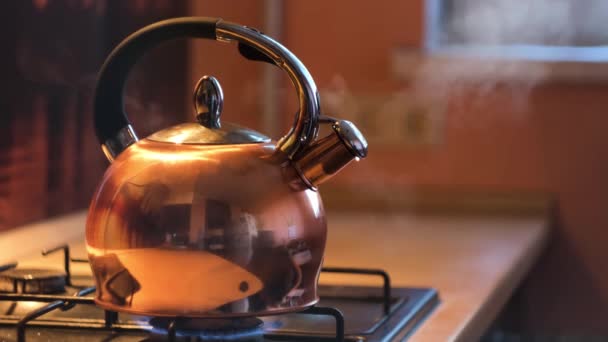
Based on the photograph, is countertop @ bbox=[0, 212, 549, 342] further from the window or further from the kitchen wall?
the window

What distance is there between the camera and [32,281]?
3.14 feet

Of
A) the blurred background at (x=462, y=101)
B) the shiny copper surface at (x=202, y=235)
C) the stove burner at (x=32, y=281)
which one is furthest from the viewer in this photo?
the blurred background at (x=462, y=101)

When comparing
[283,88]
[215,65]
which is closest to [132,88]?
[215,65]

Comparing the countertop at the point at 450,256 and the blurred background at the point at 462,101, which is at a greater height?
the blurred background at the point at 462,101

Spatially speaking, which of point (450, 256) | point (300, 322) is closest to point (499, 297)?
point (450, 256)

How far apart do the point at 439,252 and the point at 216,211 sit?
0.73 meters

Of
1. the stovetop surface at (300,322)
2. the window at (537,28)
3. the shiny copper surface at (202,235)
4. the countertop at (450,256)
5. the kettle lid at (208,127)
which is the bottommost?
the countertop at (450,256)

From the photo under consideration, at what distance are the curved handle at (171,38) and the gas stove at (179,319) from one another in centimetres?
14

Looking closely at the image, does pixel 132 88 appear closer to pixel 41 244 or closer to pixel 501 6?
pixel 41 244

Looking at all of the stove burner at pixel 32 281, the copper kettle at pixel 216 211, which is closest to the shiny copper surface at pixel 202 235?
the copper kettle at pixel 216 211

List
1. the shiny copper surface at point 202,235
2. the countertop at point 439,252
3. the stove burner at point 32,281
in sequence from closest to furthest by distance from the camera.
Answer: the shiny copper surface at point 202,235
the stove burner at point 32,281
the countertop at point 439,252

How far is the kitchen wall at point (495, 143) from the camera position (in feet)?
6.03

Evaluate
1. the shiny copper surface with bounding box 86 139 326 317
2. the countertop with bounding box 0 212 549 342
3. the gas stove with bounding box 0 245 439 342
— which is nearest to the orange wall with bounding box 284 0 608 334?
the countertop with bounding box 0 212 549 342

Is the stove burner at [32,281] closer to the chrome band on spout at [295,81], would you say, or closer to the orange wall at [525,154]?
the chrome band on spout at [295,81]
